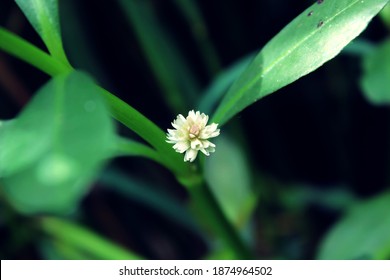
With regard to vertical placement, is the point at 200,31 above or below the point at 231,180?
above

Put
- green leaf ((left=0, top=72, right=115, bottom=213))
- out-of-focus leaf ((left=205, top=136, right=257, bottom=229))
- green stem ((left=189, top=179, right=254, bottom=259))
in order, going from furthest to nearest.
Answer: out-of-focus leaf ((left=205, top=136, right=257, bottom=229))
green stem ((left=189, top=179, right=254, bottom=259))
green leaf ((left=0, top=72, right=115, bottom=213))

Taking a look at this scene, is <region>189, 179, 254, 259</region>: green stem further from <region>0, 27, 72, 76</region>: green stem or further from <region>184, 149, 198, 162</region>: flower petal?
<region>0, 27, 72, 76</region>: green stem

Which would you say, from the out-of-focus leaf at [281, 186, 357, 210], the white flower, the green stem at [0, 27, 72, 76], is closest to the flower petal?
the white flower

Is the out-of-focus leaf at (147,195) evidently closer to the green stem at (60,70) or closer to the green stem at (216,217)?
the green stem at (216,217)

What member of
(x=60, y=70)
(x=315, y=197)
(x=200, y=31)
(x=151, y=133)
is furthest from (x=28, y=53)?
(x=315, y=197)

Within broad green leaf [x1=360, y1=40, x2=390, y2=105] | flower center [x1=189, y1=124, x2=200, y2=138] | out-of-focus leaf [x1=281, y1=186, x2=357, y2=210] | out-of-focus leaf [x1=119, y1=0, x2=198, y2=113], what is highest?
out-of-focus leaf [x1=119, y1=0, x2=198, y2=113]

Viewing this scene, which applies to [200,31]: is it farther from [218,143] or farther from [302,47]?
[302,47]
